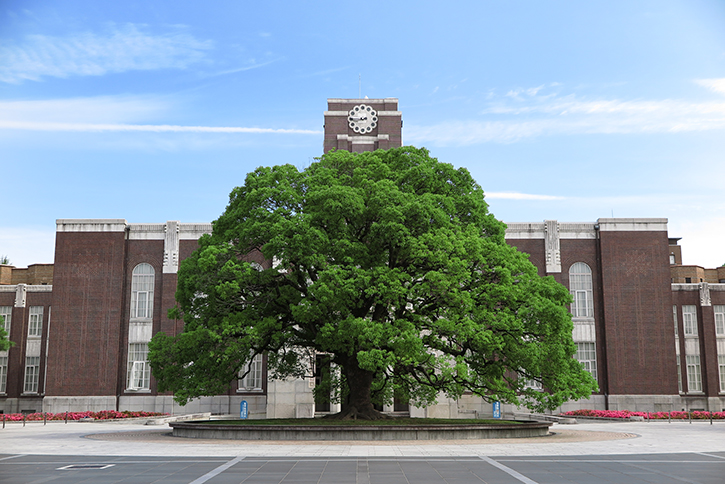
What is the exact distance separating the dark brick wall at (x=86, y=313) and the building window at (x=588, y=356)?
31530 mm

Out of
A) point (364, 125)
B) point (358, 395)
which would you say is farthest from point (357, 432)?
point (364, 125)

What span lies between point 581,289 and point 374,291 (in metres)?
27.1

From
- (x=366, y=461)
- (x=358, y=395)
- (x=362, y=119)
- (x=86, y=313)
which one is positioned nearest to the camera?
(x=366, y=461)

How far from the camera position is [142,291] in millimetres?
47094

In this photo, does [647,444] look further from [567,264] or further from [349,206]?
[567,264]

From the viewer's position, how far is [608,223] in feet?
154

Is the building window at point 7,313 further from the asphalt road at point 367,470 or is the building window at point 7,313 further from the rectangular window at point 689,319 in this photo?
the rectangular window at point 689,319

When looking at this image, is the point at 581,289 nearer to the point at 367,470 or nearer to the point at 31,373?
the point at 367,470

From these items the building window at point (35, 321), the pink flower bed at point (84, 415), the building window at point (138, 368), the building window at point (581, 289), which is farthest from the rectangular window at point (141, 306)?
the building window at point (581, 289)

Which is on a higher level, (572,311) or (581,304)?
(581,304)

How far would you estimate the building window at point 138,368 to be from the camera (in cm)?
4556

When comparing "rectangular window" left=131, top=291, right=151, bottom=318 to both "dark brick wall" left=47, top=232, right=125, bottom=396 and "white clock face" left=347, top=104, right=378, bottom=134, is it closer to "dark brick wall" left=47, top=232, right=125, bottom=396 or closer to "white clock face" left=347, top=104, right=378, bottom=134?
"dark brick wall" left=47, top=232, right=125, bottom=396

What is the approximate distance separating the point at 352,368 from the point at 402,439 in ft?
14.6

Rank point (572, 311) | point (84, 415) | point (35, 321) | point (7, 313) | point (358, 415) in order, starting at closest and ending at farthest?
point (358, 415) → point (84, 415) → point (572, 311) → point (35, 321) → point (7, 313)
